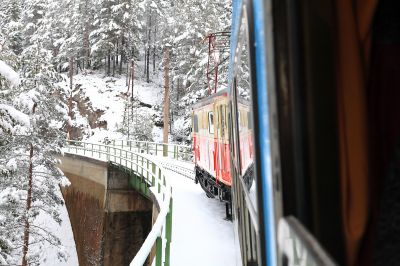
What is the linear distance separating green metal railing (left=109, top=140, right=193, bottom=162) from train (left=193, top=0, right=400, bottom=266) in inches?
1064

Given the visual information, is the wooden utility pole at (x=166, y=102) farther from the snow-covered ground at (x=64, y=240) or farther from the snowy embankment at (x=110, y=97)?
the snow-covered ground at (x=64, y=240)

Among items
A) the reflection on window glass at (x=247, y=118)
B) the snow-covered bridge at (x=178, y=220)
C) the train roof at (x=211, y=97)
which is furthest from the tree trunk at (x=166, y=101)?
the reflection on window glass at (x=247, y=118)

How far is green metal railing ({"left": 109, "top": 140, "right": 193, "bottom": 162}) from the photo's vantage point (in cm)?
2950

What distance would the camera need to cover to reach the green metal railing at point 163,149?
2950cm

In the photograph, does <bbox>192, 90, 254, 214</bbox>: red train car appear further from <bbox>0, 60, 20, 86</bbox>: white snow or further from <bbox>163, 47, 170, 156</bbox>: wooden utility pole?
<bbox>163, 47, 170, 156</bbox>: wooden utility pole

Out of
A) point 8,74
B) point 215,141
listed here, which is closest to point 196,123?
point 215,141

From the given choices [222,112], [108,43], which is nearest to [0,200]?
[222,112]

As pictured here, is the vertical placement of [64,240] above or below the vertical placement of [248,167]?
below

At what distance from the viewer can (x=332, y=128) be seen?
1265 millimetres

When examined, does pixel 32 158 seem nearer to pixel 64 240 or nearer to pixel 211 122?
pixel 211 122

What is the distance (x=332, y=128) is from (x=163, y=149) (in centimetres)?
3008

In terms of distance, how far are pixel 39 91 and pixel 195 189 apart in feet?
27.4

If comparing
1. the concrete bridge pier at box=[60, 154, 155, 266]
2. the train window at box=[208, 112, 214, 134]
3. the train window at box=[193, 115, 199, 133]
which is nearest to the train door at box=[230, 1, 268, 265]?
the train window at box=[208, 112, 214, 134]

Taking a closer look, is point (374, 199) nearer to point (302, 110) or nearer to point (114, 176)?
point (302, 110)
